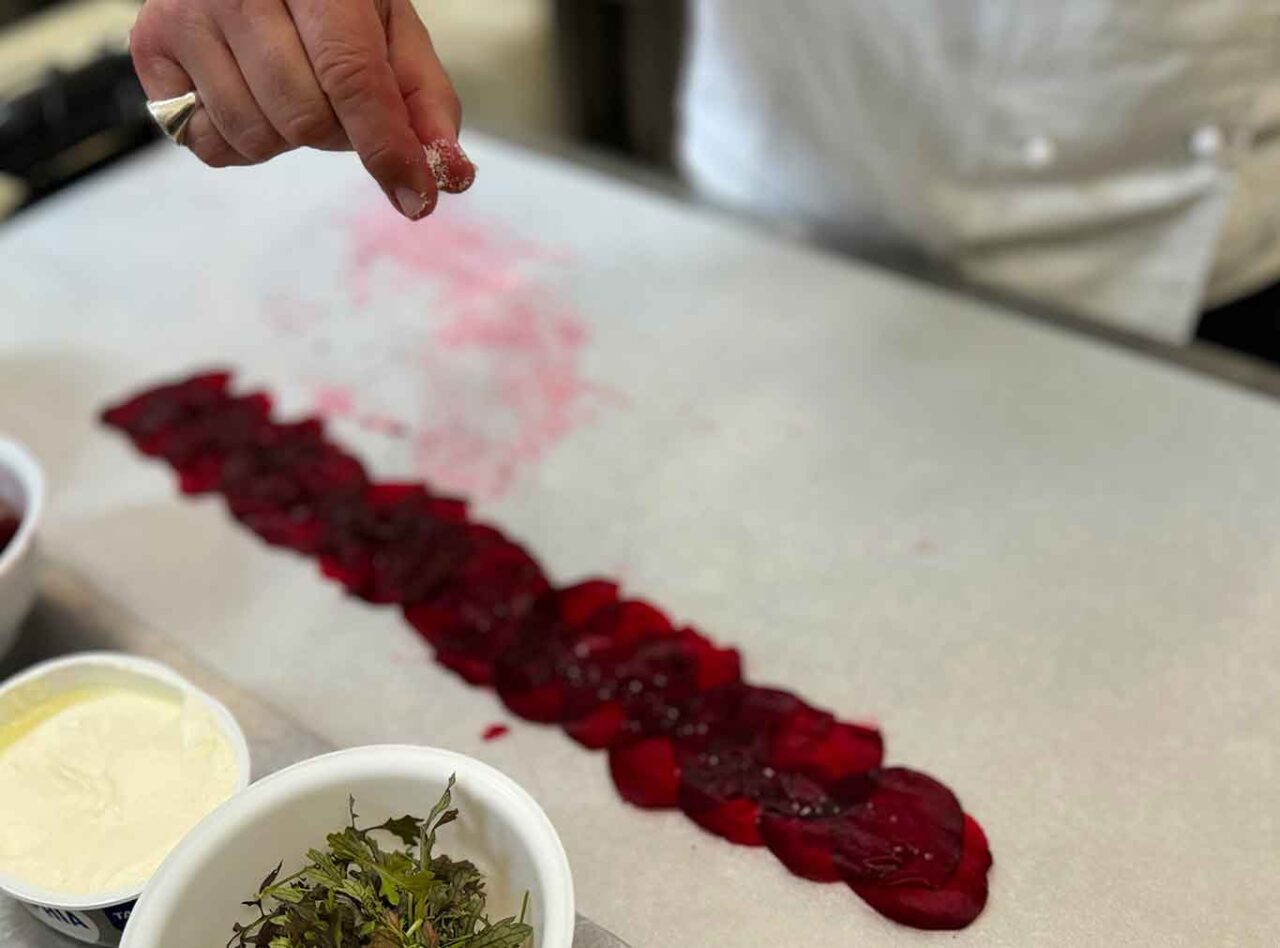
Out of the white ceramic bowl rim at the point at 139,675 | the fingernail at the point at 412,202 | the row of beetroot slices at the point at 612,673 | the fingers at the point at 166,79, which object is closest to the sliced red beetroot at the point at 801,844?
the row of beetroot slices at the point at 612,673

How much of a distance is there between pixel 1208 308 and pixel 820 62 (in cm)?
51

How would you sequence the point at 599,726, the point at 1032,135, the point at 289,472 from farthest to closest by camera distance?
1. the point at 1032,135
2. the point at 289,472
3. the point at 599,726

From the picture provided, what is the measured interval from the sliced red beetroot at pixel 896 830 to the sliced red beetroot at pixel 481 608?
0.29 meters

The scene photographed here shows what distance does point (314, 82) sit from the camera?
0.69m

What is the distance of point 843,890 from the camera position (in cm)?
74

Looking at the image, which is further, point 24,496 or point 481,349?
point 481,349

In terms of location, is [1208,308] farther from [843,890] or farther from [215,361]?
[215,361]

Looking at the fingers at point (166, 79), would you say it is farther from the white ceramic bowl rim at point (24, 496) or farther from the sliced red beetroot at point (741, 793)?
the sliced red beetroot at point (741, 793)

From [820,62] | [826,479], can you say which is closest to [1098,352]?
[826,479]

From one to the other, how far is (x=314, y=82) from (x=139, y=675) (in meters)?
0.40

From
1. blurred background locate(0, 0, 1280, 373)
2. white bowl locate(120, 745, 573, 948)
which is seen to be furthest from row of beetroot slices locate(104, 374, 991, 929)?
blurred background locate(0, 0, 1280, 373)

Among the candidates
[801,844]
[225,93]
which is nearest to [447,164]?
[225,93]

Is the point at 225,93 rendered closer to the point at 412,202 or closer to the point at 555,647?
the point at 412,202

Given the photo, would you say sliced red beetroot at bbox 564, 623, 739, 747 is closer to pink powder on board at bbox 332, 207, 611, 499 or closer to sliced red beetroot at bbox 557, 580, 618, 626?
sliced red beetroot at bbox 557, 580, 618, 626
